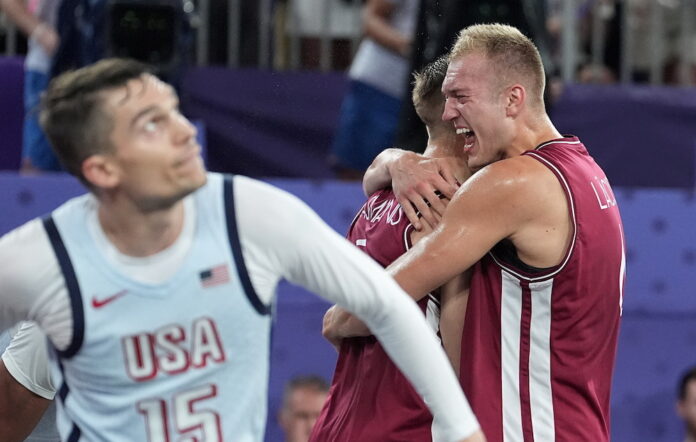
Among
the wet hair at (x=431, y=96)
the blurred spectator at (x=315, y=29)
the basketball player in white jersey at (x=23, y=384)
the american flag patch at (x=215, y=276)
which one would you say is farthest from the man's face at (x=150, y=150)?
the blurred spectator at (x=315, y=29)

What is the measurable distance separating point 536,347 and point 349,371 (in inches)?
20.3

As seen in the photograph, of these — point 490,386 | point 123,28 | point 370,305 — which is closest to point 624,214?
point 123,28

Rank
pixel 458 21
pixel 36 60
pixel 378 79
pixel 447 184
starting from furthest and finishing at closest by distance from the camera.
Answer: pixel 378 79, pixel 36 60, pixel 458 21, pixel 447 184

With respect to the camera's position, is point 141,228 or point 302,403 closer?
point 141,228

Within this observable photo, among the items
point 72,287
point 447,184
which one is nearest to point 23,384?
point 72,287

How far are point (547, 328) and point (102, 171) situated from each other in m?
1.21

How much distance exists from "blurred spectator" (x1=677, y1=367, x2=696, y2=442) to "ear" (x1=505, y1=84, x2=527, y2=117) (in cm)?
272

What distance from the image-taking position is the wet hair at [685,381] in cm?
547

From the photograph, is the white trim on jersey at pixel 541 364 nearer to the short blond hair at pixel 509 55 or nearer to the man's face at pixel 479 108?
the man's face at pixel 479 108

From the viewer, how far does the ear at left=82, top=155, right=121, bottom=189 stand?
2.39m

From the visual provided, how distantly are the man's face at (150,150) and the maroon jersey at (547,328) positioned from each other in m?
0.98

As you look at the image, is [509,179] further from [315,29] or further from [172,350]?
[315,29]

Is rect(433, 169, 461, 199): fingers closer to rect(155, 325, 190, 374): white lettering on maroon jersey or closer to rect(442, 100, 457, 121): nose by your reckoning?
rect(442, 100, 457, 121): nose

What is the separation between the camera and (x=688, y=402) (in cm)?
548
